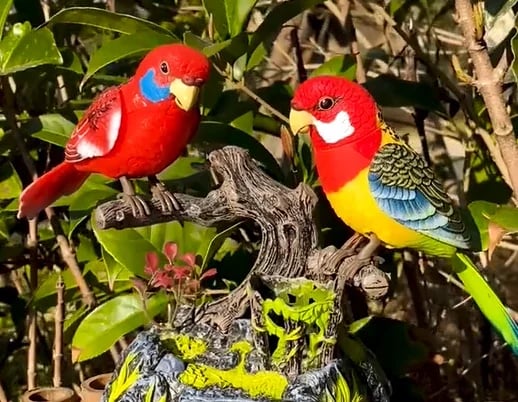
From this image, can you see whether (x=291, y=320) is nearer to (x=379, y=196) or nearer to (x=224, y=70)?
(x=379, y=196)

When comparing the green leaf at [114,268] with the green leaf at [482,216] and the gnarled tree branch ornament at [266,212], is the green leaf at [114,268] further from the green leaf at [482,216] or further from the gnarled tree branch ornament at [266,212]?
the green leaf at [482,216]

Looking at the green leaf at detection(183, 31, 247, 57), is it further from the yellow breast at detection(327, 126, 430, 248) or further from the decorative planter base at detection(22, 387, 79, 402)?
the decorative planter base at detection(22, 387, 79, 402)

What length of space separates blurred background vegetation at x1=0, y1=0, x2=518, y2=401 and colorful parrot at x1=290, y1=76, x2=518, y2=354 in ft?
0.51

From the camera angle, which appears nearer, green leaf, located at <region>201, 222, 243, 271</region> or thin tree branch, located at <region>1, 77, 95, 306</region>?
green leaf, located at <region>201, 222, 243, 271</region>

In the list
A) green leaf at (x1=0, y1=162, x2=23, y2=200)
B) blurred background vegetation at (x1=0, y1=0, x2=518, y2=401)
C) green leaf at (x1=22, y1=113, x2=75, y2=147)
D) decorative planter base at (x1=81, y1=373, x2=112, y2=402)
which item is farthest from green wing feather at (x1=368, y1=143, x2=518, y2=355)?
green leaf at (x1=0, y1=162, x2=23, y2=200)

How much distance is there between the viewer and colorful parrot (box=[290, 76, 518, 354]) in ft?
3.11

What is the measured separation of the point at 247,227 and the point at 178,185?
0.16m

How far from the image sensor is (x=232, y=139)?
1247mm

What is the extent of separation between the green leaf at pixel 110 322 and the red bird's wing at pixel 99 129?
23 centimetres

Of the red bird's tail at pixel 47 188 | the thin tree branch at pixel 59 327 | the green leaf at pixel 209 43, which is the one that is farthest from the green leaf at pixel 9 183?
the green leaf at pixel 209 43

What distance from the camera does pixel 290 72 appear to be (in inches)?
73.0

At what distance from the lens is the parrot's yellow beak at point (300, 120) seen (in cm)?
96

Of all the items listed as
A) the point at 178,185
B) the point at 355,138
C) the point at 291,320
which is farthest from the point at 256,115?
the point at 291,320

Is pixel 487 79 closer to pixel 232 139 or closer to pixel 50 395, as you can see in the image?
pixel 232 139
